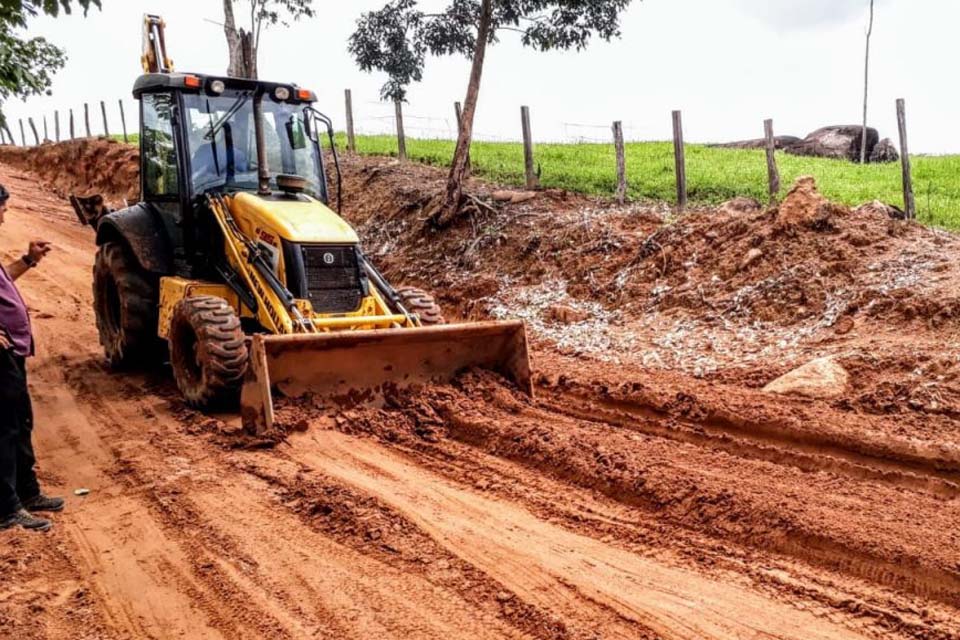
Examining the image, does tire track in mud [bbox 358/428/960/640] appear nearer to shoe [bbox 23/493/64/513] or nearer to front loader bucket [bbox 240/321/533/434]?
front loader bucket [bbox 240/321/533/434]

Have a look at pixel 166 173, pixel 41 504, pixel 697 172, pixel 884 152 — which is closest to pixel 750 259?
pixel 166 173

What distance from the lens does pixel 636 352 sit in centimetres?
922

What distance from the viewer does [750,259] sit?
10141 mm

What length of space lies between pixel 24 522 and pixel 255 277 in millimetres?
2923

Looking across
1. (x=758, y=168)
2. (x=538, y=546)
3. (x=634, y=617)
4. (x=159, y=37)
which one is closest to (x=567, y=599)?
(x=634, y=617)

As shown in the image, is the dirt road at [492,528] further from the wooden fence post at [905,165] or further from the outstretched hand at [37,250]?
the wooden fence post at [905,165]

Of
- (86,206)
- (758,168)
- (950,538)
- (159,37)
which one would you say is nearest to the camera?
(950,538)

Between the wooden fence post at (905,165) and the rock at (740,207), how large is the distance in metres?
1.87

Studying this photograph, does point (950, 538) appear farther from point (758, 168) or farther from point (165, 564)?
point (758, 168)

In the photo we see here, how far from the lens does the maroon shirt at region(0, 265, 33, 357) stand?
5066 mm

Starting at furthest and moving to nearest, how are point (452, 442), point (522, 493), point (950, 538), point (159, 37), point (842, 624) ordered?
point (159, 37), point (452, 442), point (522, 493), point (950, 538), point (842, 624)

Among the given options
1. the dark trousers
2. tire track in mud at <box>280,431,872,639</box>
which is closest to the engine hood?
tire track in mud at <box>280,431,872,639</box>

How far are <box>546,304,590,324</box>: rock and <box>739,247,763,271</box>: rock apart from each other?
75.2 inches

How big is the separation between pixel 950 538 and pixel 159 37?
8.53 meters
